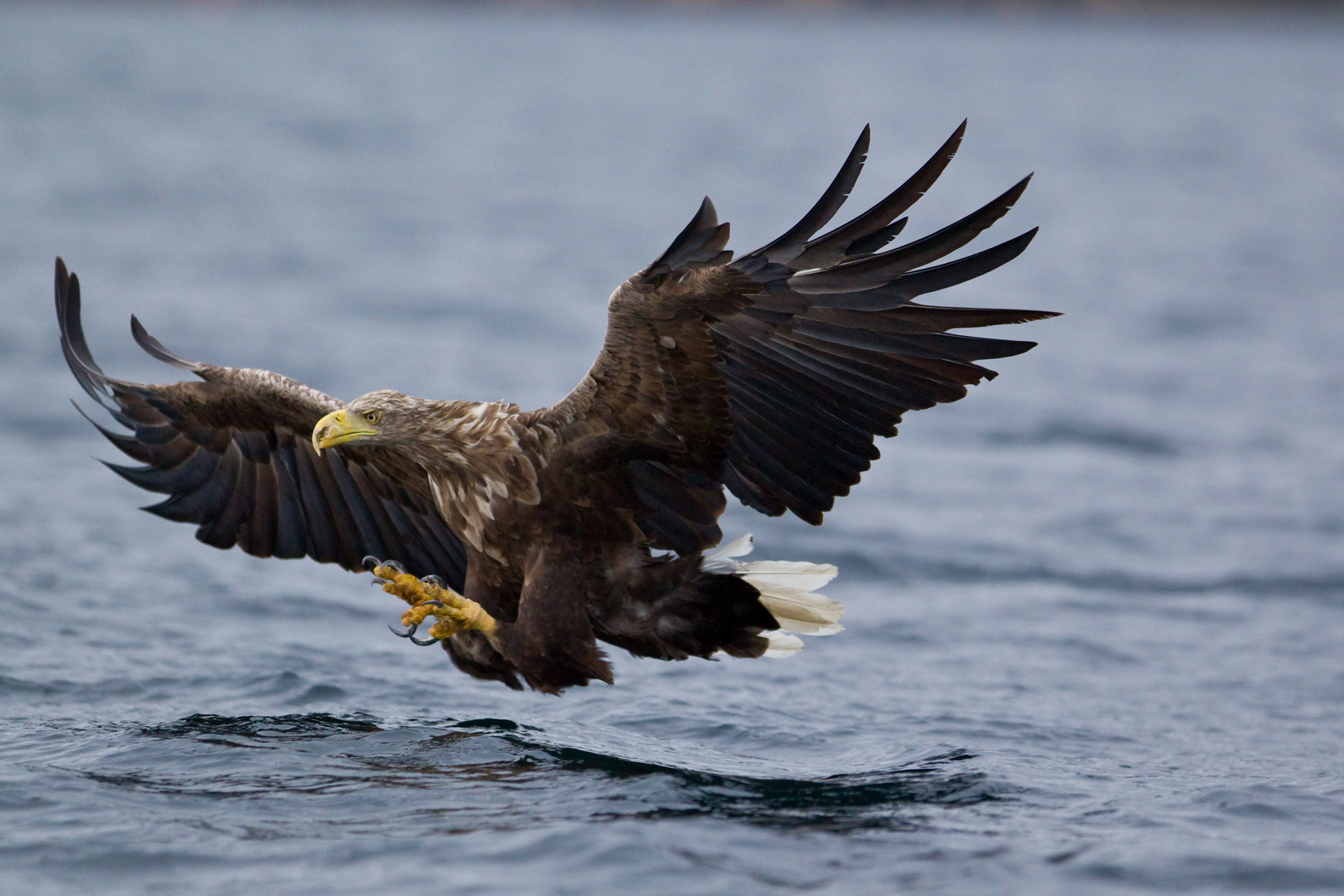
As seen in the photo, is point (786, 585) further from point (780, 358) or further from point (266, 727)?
point (266, 727)

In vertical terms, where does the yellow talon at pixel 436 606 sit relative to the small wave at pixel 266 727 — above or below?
above

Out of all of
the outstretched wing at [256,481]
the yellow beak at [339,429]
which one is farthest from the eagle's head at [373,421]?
the outstretched wing at [256,481]

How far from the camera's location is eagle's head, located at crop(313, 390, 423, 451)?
5.45 meters

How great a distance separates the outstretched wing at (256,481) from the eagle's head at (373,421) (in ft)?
1.89

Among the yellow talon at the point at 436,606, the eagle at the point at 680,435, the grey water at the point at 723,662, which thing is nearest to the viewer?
the grey water at the point at 723,662

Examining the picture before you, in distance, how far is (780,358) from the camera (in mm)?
5180

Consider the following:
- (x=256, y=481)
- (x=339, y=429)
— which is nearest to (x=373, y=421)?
(x=339, y=429)

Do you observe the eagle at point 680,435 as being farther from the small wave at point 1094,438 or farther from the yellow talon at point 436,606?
the small wave at point 1094,438

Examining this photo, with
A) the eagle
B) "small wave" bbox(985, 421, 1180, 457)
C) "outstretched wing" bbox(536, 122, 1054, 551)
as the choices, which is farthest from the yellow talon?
"small wave" bbox(985, 421, 1180, 457)

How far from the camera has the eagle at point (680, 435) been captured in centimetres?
489

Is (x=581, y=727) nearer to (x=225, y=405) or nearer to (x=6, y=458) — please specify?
(x=225, y=405)

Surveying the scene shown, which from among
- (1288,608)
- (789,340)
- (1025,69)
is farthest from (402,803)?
(1025,69)

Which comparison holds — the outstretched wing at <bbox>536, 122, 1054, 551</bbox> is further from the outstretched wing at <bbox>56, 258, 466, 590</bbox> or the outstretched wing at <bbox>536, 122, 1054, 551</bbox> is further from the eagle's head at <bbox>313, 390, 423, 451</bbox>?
the outstretched wing at <bbox>56, 258, 466, 590</bbox>

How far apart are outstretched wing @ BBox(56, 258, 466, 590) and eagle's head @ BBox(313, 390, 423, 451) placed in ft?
1.89
